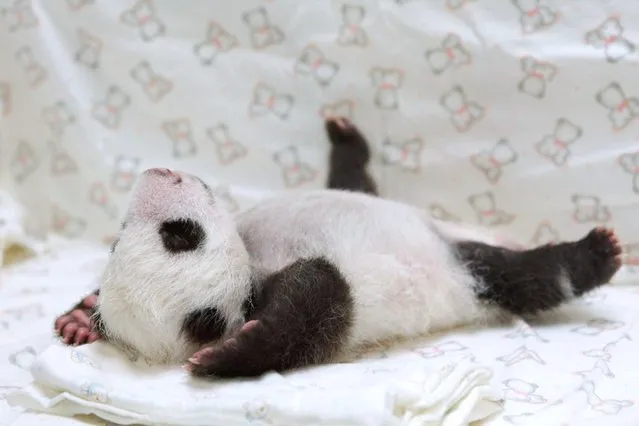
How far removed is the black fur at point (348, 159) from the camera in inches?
80.2

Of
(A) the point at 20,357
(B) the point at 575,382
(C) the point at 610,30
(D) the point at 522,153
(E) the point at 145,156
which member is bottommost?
(B) the point at 575,382

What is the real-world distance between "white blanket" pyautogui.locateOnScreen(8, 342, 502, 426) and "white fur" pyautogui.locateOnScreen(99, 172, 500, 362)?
4.4 inches

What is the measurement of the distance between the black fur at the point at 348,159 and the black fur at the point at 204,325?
28.7 inches

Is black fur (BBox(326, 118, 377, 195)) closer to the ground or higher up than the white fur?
higher up

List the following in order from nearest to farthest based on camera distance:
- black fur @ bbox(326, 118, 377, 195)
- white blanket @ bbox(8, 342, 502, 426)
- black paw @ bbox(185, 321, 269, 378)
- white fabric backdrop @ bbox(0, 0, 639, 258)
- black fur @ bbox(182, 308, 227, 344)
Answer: white blanket @ bbox(8, 342, 502, 426), black paw @ bbox(185, 321, 269, 378), black fur @ bbox(182, 308, 227, 344), white fabric backdrop @ bbox(0, 0, 639, 258), black fur @ bbox(326, 118, 377, 195)

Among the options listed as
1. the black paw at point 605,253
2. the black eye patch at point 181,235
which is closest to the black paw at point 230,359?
the black eye patch at point 181,235

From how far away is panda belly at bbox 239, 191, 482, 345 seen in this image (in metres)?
1.54

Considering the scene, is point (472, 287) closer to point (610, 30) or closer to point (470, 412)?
point (470, 412)

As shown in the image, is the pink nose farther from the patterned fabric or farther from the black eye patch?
the patterned fabric

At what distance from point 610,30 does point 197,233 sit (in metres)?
1.19

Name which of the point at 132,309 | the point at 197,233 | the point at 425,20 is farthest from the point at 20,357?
the point at 425,20

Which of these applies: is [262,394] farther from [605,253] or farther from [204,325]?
[605,253]

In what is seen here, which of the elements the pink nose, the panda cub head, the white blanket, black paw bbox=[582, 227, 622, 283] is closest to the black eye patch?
the panda cub head

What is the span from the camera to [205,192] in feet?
5.05
